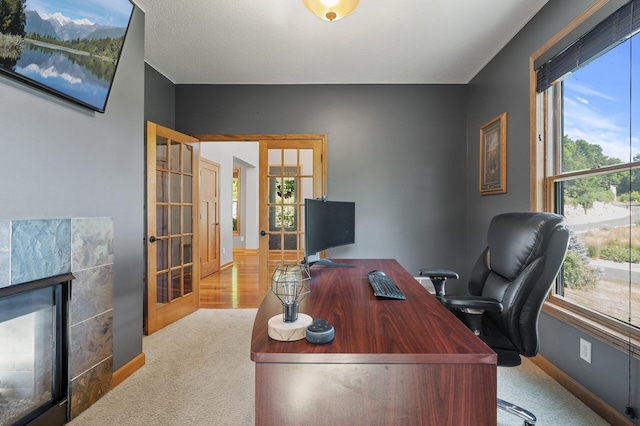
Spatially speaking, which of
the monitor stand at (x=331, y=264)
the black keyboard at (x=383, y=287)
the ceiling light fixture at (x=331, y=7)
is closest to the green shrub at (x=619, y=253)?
the black keyboard at (x=383, y=287)

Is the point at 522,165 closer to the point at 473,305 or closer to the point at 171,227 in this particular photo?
the point at 473,305

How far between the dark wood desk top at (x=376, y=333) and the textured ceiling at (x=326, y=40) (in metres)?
2.08

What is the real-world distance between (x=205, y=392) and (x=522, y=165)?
291 centimetres

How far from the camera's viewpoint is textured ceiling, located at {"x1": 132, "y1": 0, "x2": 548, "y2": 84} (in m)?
2.24

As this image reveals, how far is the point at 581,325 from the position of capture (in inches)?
71.8

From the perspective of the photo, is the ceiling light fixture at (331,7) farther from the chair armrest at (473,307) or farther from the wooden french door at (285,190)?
A: the wooden french door at (285,190)

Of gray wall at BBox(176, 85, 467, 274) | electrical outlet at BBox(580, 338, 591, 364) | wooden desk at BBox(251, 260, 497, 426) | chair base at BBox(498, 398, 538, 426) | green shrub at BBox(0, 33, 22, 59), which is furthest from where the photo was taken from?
gray wall at BBox(176, 85, 467, 274)

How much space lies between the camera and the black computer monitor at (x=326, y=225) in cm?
196

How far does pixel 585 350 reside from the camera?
1818 millimetres

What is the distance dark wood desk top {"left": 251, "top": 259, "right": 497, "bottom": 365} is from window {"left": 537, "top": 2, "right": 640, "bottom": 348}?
1152 millimetres

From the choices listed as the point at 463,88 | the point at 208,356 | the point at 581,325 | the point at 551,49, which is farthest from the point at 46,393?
the point at 463,88

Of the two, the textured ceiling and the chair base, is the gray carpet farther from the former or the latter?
the textured ceiling

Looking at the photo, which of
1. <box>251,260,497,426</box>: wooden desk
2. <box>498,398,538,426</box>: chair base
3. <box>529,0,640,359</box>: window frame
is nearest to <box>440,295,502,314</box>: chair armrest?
<box>251,260,497,426</box>: wooden desk

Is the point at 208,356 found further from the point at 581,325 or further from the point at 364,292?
the point at 581,325
